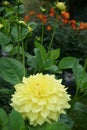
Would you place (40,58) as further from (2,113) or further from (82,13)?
(82,13)

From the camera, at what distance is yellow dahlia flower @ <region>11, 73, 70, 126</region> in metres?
1.36

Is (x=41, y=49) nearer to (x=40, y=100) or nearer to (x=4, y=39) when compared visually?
(x=4, y=39)

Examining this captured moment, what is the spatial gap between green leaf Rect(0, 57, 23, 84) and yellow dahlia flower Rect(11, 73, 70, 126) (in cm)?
41

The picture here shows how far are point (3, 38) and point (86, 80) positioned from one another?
497 mm

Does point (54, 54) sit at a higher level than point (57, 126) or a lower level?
lower

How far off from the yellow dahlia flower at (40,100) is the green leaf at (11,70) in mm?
406

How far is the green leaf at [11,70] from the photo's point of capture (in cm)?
181

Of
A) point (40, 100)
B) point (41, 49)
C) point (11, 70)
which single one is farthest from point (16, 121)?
point (41, 49)

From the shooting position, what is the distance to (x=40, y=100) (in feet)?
4.52

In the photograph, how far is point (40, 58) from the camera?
6.95ft

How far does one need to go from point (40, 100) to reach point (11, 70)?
0.49 m

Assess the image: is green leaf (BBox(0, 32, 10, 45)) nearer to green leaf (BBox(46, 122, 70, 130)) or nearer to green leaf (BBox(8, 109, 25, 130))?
green leaf (BBox(8, 109, 25, 130))

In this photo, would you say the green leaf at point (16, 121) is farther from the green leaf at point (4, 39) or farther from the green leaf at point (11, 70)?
the green leaf at point (4, 39)

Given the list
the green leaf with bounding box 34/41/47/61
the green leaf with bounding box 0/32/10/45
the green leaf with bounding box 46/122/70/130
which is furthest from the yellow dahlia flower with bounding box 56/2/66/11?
the green leaf with bounding box 46/122/70/130
